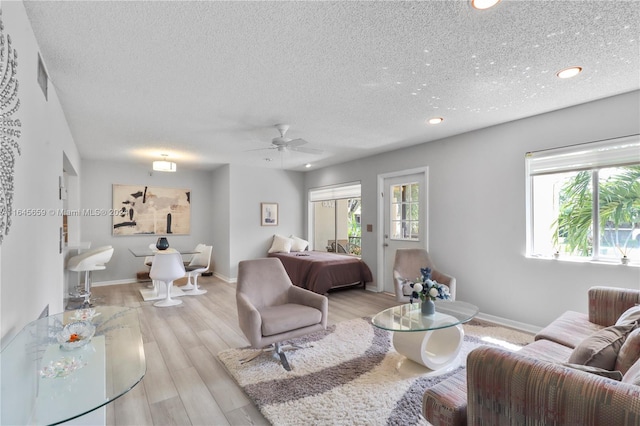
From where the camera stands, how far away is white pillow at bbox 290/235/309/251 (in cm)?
685

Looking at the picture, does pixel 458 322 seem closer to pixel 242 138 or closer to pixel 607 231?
pixel 607 231

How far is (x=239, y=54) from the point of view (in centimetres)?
217

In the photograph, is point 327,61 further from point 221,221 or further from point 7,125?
point 221,221

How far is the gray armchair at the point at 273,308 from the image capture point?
2.55m

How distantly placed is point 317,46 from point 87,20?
4.48 feet

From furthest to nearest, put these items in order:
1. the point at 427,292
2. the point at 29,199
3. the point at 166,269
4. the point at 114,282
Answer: the point at 114,282 → the point at 166,269 → the point at 427,292 → the point at 29,199

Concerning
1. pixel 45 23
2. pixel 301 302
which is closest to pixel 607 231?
pixel 301 302

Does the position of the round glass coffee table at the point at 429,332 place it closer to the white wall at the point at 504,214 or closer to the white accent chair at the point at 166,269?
the white wall at the point at 504,214

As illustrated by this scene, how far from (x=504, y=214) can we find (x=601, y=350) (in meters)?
2.53

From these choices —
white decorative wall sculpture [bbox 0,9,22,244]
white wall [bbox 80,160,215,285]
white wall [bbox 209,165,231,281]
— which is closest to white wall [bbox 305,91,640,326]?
white wall [bbox 209,165,231,281]

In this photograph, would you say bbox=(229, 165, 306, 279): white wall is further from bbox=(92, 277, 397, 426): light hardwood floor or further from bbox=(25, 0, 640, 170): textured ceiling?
bbox=(25, 0, 640, 170): textured ceiling

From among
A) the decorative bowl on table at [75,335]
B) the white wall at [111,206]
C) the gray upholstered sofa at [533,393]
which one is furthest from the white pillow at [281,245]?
the gray upholstered sofa at [533,393]

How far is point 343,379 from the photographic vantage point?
2.48 m

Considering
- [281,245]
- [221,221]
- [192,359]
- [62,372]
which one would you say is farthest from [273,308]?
[221,221]
